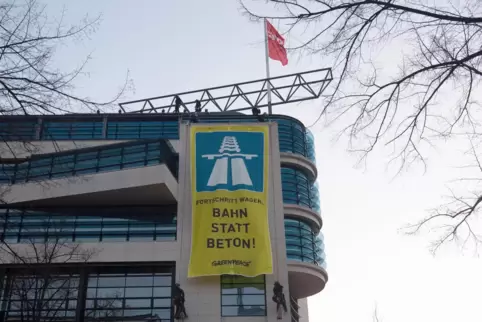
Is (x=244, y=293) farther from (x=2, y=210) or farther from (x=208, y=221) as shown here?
(x=2, y=210)

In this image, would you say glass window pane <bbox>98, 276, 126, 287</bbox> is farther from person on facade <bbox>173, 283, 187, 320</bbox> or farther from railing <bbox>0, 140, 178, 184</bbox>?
railing <bbox>0, 140, 178, 184</bbox>

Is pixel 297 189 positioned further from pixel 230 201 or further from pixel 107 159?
pixel 107 159

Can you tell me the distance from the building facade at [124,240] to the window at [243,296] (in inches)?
1.7

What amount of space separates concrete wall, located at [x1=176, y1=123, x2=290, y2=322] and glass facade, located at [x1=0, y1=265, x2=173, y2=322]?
1218 millimetres

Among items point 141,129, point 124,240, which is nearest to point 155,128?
point 141,129

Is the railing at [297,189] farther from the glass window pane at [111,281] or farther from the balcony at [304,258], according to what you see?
the glass window pane at [111,281]

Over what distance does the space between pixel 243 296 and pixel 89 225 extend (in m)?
8.24

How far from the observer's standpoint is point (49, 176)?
26750mm

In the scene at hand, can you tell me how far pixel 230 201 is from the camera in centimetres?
2455

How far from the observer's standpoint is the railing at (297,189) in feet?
99.5

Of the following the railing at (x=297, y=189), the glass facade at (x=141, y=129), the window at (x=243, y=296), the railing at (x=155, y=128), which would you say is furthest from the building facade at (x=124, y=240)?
the glass facade at (x=141, y=129)

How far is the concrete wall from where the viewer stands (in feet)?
74.6

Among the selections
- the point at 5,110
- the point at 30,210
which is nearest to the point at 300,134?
the point at 30,210

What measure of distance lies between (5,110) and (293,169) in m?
24.9
